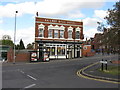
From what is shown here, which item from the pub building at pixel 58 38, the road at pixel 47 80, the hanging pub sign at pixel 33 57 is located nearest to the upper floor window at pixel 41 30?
the pub building at pixel 58 38

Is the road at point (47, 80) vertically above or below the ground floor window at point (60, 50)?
below

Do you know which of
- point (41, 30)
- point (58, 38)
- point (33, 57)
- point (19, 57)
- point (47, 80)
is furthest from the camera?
point (58, 38)

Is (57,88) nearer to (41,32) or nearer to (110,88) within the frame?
(110,88)

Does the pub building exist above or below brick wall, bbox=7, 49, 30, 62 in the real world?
above

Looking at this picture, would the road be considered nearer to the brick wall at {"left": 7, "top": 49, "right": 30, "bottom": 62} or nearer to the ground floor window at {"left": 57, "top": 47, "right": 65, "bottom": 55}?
the brick wall at {"left": 7, "top": 49, "right": 30, "bottom": 62}

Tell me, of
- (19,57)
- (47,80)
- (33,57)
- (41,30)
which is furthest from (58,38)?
(47,80)

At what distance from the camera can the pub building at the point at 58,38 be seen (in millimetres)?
33406

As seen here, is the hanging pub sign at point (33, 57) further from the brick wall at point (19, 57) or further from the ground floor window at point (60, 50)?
the ground floor window at point (60, 50)

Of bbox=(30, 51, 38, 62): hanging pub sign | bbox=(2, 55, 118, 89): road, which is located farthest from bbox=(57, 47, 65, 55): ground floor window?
bbox=(2, 55, 118, 89): road

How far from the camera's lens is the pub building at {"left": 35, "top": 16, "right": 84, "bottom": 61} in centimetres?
3341

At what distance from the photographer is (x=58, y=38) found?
35.6 metres

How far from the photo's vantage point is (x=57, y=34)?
117ft

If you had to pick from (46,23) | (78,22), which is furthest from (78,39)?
(46,23)

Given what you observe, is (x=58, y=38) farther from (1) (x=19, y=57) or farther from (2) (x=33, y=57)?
(1) (x=19, y=57)
